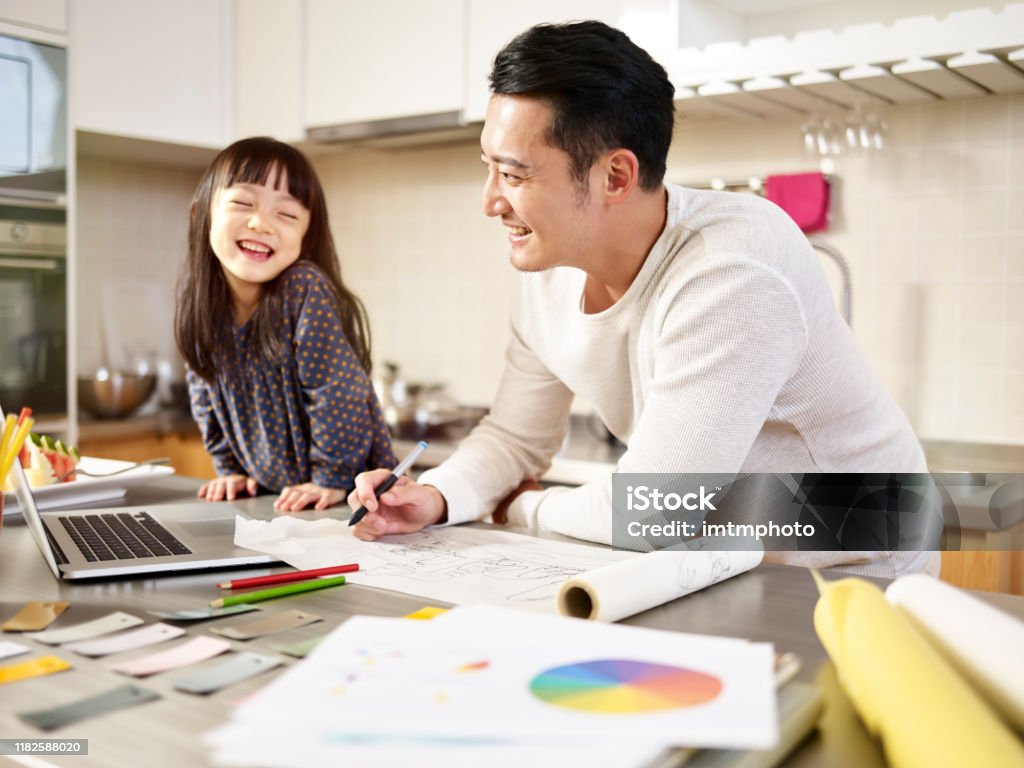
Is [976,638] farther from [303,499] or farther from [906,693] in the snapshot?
[303,499]

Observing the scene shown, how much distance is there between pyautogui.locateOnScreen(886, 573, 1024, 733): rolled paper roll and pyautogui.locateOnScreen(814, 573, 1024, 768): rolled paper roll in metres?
0.01

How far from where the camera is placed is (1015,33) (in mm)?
1909

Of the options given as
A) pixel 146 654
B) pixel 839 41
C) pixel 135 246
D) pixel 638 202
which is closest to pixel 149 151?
pixel 135 246

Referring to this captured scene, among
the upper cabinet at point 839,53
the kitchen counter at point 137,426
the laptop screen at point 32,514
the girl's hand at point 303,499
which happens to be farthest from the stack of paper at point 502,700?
the kitchen counter at point 137,426

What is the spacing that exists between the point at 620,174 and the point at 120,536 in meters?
0.77

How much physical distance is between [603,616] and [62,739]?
0.41 m

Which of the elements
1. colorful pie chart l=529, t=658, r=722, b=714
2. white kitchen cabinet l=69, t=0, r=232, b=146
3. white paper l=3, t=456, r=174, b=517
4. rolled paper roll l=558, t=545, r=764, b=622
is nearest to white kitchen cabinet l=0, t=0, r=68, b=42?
white kitchen cabinet l=69, t=0, r=232, b=146

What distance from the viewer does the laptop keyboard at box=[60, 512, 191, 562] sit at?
106 centimetres

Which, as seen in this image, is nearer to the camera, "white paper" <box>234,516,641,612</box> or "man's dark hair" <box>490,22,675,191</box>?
"white paper" <box>234,516,641,612</box>

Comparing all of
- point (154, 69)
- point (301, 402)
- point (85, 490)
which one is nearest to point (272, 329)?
point (301, 402)

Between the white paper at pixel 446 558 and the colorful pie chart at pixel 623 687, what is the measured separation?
0.30 metres

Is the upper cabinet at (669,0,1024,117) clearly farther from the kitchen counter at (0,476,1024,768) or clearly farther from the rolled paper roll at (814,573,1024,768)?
the rolled paper roll at (814,573,1024,768)

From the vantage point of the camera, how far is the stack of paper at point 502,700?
48 centimetres

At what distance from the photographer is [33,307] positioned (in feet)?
9.27
